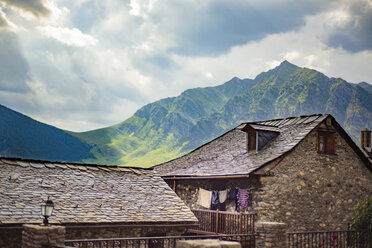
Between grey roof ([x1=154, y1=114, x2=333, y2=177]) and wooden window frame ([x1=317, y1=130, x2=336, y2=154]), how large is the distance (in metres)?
0.71

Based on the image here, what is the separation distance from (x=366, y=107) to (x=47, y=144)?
134346 mm

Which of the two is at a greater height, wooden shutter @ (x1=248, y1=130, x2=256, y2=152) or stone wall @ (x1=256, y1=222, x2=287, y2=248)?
wooden shutter @ (x1=248, y1=130, x2=256, y2=152)

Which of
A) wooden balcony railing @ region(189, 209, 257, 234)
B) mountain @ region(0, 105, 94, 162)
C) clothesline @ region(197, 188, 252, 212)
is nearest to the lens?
wooden balcony railing @ region(189, 209, 257, 234)

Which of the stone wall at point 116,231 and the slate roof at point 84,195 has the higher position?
the slate roof at point 84,195

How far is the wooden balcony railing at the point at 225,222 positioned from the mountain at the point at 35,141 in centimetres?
15625

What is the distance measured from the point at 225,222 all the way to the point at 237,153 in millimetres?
5277

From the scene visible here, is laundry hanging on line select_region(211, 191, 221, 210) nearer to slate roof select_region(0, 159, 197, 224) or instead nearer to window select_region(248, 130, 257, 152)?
window select_region(248, 130, 257, 152)

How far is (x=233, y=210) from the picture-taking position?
20.6 m

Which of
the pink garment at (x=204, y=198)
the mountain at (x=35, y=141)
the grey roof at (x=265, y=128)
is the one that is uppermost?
the mountain at (x=35, y=141)

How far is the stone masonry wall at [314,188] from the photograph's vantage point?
1923 centimetres

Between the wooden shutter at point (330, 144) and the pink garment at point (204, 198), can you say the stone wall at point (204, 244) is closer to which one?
the pink garment at point (204, 198)

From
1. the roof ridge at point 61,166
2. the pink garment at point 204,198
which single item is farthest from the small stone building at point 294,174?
the roof ridge at point 61,166

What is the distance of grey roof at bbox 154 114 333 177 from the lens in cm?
2055

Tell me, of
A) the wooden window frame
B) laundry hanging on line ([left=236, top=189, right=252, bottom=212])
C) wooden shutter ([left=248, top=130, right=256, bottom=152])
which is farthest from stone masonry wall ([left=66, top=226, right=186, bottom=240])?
the wooden window frame
